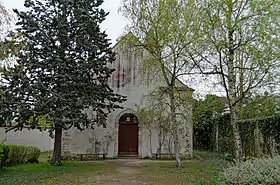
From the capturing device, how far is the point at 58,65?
11.2 meters

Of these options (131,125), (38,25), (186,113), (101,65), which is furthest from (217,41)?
(131,125)

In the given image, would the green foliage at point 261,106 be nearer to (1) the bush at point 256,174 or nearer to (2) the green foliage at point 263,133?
(2) the green foliage at point 263,133

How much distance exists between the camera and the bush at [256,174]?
5.52 metres

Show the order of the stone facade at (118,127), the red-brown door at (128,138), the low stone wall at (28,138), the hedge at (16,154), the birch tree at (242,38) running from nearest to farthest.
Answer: the birch tree at (242,38) < the hedge at (16,154) < the stone facade at (118,127) < the low stone wall at (28,138) < the red-brown door at (128,138)

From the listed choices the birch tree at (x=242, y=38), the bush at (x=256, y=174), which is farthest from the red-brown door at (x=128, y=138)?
the bush at (x=256, y=174)

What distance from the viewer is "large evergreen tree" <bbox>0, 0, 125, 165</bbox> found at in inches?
420

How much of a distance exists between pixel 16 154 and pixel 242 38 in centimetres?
1165

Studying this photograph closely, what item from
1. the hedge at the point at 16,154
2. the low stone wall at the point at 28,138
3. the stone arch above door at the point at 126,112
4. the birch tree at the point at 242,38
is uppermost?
the birch tree at the point at 242,38

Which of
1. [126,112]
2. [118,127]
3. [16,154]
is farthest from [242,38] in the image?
[16,154]

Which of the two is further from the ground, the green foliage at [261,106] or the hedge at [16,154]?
the green foliage at [261,106]

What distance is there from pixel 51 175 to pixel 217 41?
7.67m

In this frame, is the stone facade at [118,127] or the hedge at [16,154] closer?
the hedge at [16,154]

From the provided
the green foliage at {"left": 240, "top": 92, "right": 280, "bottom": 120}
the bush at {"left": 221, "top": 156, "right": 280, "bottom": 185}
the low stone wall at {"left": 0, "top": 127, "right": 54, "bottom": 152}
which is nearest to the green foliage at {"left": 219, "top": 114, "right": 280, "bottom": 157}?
the green foliage at {"left": 240, "top": 92, "right": 280, "bottom": 120}

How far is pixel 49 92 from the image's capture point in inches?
425
